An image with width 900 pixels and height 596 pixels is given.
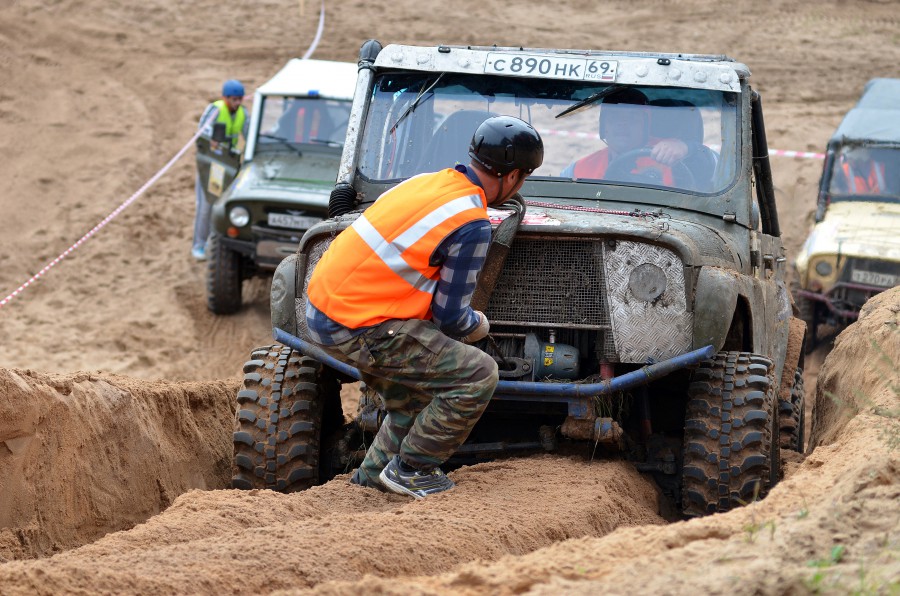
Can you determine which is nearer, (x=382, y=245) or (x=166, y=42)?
(x=382, y=245)

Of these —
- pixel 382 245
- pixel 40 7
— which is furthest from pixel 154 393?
pixel 40 7

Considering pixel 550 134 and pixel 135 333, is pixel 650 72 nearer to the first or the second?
pixel 550 134

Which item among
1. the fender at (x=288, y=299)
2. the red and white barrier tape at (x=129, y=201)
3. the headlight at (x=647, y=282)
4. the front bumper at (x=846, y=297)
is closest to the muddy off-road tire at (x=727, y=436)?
the headlight at (x=647, y=282)

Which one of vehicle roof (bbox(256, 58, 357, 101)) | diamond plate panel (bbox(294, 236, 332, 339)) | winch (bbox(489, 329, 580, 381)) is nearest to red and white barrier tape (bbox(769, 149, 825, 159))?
vehicle roof (bbox(256, 58, 357, 101))

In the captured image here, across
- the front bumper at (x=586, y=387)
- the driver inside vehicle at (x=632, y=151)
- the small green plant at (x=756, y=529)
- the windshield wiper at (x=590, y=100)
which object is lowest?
the small green plant at (x=756, y=529)

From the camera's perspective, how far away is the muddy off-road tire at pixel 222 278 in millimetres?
11992

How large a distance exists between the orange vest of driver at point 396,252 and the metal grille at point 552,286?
62 cm

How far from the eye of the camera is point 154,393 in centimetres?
658

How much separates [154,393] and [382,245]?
6.93ft

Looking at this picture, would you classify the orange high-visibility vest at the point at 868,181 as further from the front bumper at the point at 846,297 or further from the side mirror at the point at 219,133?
the side mirror at the point at 219,133

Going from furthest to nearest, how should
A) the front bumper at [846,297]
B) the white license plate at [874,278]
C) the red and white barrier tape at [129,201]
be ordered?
the red and white barrier tape at [129,201] < the front bumper at [846,297] < the white license plate at [874,278]

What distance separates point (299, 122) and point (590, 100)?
6443 mm

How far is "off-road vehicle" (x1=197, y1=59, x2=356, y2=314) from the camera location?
11594mm

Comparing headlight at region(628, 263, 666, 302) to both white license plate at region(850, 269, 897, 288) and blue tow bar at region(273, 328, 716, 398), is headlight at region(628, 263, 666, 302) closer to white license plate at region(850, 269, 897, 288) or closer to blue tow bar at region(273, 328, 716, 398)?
blue tow bar at region(273, 328, 716, 398)
